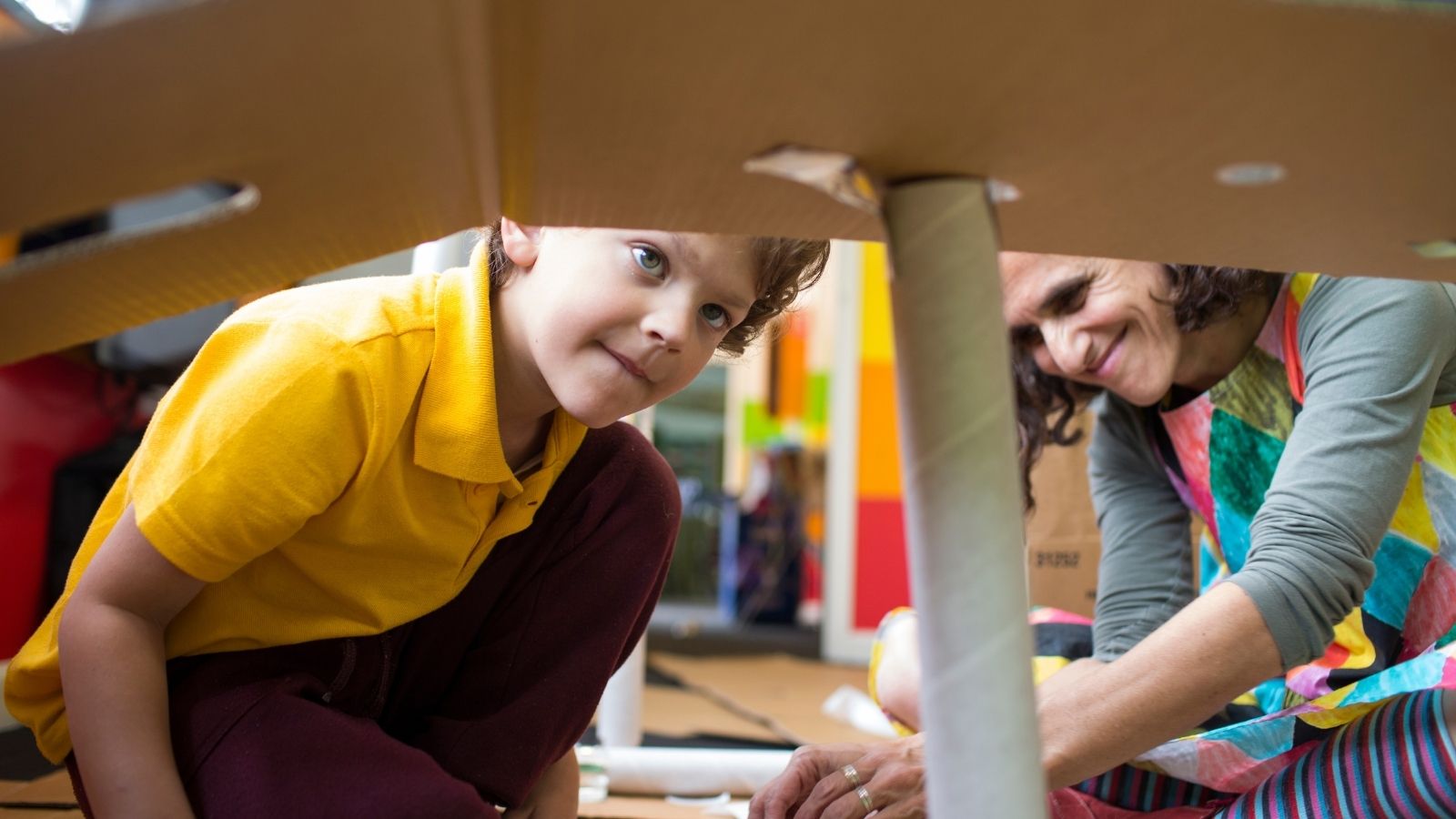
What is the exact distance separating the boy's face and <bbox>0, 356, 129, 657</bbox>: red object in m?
1.11

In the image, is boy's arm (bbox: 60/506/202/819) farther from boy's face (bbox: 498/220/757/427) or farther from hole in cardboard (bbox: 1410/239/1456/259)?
hole in cardboard (bbox: 1410/239/1456/259)

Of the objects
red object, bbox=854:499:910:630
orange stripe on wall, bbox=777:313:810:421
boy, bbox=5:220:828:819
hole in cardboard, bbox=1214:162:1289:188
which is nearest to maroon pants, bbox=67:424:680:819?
boy, bbox=5:220:828:819

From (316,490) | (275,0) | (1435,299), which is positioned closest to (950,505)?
(275,0)

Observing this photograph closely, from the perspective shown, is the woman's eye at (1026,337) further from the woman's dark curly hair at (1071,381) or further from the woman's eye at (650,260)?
the woman's eye at (650,260)

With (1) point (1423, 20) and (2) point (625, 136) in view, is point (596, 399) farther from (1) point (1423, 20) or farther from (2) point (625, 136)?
(1) point (1423, 20)

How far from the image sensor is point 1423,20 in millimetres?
327

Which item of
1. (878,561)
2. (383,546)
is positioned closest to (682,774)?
(383,546)

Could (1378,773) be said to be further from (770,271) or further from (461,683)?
(461,683)

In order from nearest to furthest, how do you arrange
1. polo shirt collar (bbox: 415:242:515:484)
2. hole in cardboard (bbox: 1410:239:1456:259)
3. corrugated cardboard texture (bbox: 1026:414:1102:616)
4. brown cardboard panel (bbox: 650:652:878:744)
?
hole in cardboard (bbox: 1410:239:1456:259) → polo shirt collar (bbox: 415:242:515:484) → corrugated cardboard texture (bbox: 1026:414:1102:616) → brown cardboard panel (bbox: 650:652:878:744)

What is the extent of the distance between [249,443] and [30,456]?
1152 millimetres

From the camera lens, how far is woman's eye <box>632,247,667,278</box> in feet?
2.15

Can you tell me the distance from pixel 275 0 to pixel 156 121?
6 cm

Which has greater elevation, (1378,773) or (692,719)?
(1378,773)

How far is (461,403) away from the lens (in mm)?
665
